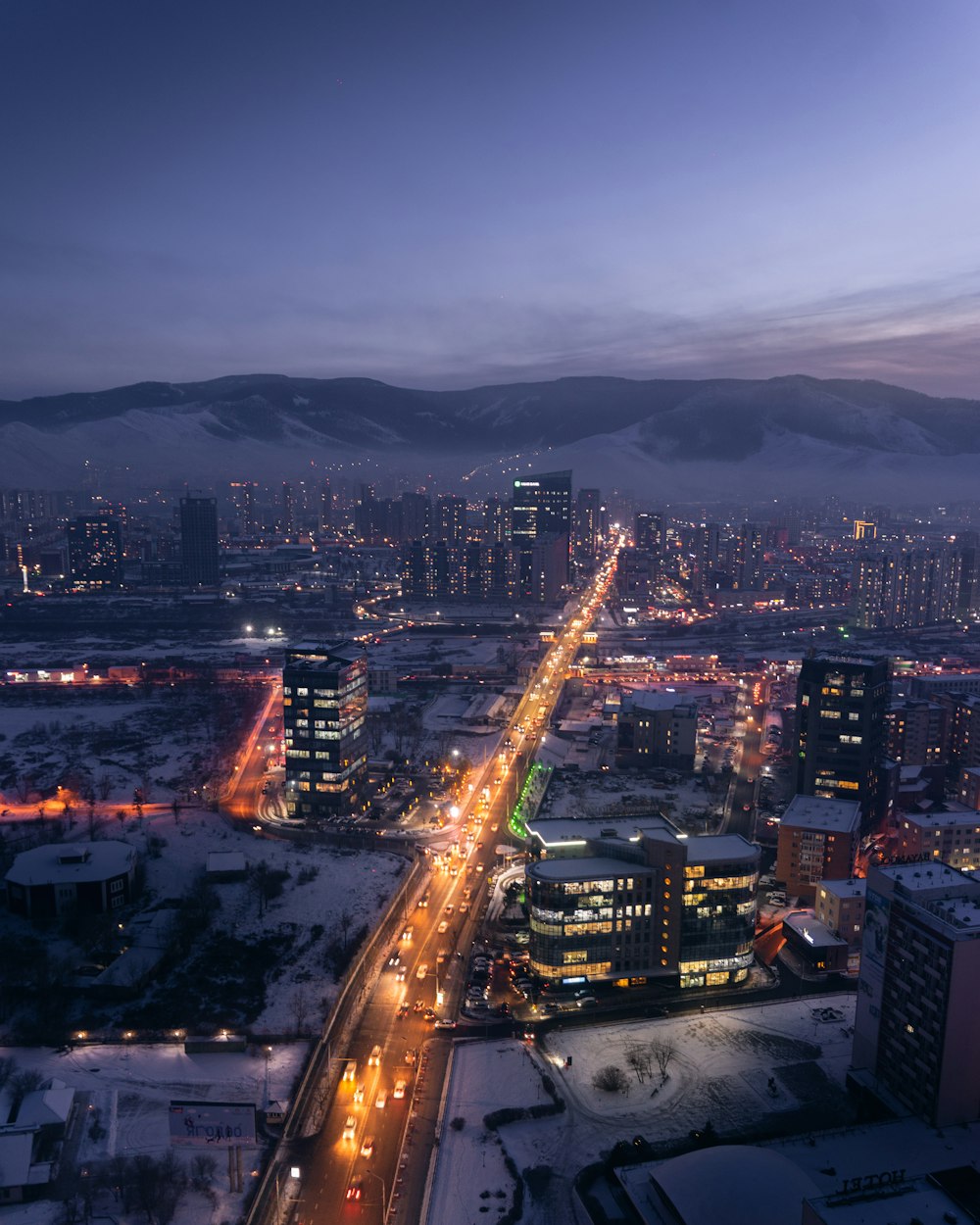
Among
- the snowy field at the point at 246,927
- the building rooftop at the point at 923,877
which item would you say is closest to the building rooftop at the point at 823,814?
the building rooftop at the point at 923,877

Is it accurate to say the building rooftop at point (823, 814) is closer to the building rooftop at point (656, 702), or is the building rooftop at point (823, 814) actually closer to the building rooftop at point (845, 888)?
the building rooftop at point (845, 888)

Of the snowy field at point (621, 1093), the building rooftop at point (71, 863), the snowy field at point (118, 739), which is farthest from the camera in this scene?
the snowy field at point (118, 739)

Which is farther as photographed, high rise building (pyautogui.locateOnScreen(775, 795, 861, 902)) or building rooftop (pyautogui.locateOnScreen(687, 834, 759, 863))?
high rise building (pyautogui.locateOnScreen(775, 795, 861, 902))

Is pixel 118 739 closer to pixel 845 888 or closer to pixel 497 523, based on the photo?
pixel 845 888

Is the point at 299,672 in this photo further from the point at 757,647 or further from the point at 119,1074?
the point at 757,647

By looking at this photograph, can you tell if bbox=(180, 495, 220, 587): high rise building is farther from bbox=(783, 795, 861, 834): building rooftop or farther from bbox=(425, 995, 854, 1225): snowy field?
bbox=(425, 995, 854, 1225): snowy field

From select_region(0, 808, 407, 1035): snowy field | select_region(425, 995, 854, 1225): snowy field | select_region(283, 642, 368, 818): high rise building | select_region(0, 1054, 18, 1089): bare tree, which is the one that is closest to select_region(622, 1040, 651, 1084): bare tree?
select_region(425, 995, 854, 1225): snowy field
